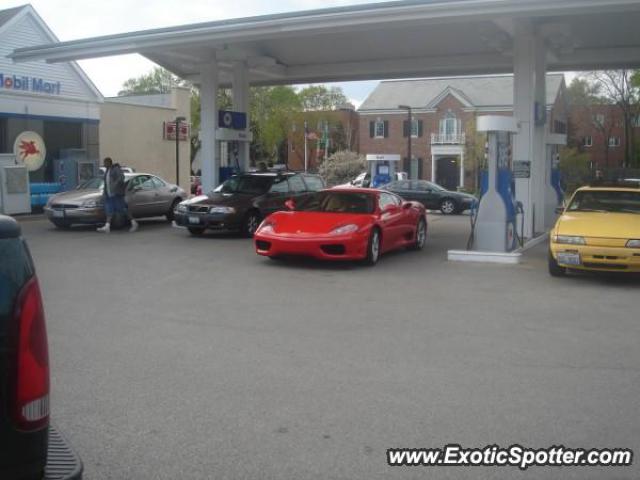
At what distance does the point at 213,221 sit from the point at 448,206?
13952mm

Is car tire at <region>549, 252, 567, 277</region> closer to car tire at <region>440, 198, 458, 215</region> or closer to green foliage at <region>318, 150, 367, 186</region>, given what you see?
car tire at <region>440, 198, 458, 215</region>

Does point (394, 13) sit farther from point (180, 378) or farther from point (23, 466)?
point (23, 466)

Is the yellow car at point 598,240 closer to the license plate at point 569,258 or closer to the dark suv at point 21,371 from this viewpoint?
the license plate at point 569,258

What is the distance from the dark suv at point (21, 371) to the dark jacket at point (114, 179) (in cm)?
1532

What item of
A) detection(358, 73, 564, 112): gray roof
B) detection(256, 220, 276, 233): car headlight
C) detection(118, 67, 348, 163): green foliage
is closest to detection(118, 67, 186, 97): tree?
detection(118, 67, 348, 163): green foliage

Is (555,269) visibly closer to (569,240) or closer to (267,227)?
(569,240)

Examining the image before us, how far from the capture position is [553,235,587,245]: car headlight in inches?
427

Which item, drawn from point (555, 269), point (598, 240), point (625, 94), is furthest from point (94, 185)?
point (625, 94)

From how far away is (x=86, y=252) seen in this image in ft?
46.6

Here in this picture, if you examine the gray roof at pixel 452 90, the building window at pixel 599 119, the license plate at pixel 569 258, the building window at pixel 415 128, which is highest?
the gray roof at pixel 452 90

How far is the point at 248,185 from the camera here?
18000 millimetres

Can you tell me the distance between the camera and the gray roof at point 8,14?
24188 mm

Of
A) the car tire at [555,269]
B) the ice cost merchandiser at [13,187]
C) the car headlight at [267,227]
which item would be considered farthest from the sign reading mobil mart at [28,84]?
the car tire at [555,269]

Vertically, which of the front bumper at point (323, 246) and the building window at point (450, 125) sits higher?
the building window at point (450, 125)
